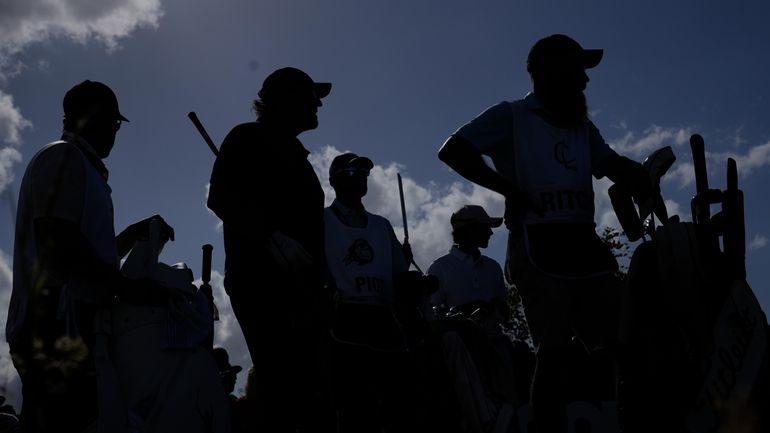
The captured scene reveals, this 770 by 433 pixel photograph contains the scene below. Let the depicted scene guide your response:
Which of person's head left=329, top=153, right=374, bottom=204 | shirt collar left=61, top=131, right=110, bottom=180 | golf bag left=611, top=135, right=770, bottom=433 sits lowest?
golf bag left=611, top=135, right=770, bottom=433

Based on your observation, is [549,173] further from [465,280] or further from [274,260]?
[465,280]

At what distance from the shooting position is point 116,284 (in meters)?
3.17

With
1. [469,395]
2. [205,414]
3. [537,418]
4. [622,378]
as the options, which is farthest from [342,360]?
[622,378]

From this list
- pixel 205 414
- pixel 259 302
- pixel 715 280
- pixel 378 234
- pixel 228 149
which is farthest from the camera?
pixel 378 234

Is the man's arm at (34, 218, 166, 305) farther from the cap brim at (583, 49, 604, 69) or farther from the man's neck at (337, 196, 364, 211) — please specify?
the man's neck at (337, 196, 364, 211)

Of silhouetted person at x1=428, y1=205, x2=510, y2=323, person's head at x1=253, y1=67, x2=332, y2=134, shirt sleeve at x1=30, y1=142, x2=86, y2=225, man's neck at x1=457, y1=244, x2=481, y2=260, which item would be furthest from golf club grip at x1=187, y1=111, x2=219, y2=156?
man's neck at x1=457, y1=244, x2=481, y2=260

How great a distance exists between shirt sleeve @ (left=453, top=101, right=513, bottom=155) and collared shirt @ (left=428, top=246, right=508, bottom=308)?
362 cm

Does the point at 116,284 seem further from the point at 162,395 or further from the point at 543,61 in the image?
the point at 543,61

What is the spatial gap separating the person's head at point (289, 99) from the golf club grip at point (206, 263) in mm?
2326

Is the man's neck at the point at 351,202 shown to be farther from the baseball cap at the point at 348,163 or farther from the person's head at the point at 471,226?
the person's head at the point at 471,226

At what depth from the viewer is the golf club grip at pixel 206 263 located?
18.9 feet

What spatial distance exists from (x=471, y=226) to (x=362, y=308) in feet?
8.36

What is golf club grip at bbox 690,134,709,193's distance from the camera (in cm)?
317

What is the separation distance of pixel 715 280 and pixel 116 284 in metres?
2.26
